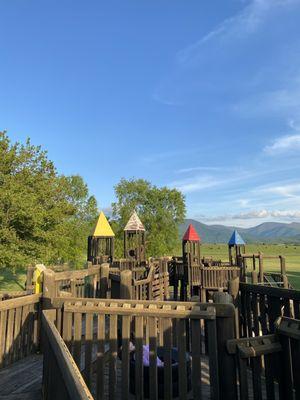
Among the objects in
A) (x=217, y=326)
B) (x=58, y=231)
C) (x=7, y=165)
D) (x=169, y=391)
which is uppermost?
(x=7, y=165)

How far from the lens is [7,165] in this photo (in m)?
18.7

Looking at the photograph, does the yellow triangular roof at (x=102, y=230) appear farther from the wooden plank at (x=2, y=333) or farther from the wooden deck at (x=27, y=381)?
the wooden plank at (x=2, y=333)

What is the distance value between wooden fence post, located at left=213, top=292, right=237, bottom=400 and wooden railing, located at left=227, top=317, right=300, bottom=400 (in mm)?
72

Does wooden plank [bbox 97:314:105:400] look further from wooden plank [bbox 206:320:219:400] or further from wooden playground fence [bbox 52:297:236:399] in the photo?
wooden plank [bbox 206:320:219:400]

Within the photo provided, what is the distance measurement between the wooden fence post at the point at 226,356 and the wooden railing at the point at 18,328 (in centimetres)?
376

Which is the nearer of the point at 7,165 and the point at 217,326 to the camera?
the point at 217,326

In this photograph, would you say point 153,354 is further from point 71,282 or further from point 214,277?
point 214,277

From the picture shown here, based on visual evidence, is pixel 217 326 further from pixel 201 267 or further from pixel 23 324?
pixel 201 267

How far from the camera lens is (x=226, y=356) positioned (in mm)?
3906

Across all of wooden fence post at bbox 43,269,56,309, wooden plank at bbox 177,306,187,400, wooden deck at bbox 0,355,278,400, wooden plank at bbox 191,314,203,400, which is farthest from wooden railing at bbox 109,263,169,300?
wooden plank at bbox 191,314,203,400

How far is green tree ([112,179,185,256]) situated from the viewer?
42.2m

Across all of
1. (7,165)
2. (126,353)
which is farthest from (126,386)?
(7,165)

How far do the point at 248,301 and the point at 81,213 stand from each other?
30.9m

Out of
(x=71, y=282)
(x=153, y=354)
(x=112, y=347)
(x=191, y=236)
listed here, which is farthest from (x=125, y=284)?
(x=191, y=236)
